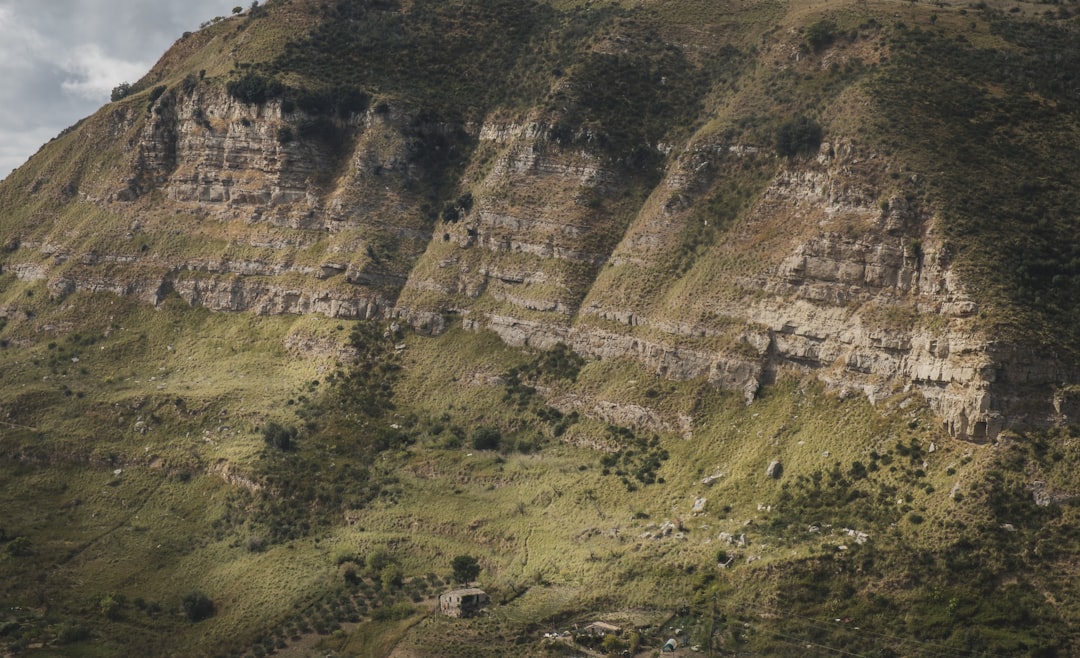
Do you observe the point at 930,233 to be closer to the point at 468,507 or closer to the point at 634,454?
the point at 634,454

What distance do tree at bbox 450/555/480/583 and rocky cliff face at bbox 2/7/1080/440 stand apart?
21.3 meters

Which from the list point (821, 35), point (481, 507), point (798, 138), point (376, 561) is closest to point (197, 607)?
point (376, 561)

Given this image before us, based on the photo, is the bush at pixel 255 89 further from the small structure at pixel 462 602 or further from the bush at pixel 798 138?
the small structure at pixel 462 602

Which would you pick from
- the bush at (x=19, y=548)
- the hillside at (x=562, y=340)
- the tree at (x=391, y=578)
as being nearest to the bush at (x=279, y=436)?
the hillside at (x=562, y=340)

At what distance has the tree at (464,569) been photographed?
8750 centimetres

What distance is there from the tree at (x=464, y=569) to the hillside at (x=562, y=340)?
986 millimetres

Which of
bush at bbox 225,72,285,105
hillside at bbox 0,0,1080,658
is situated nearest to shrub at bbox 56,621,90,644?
hillside at bbox 0,0,1080,658

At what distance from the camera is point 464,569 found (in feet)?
287

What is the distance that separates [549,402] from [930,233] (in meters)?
36.5

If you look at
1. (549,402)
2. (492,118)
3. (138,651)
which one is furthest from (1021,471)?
(492,118)

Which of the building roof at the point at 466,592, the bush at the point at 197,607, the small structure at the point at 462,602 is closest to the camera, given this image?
the small structure at the point at 462,602

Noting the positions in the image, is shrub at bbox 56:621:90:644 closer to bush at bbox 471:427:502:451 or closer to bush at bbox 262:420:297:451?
bush at bbox 262:420:297:451

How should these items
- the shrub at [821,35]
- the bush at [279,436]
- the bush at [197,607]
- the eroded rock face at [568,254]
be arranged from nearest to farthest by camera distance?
the bush at [197,607] < the eroded rock face at [568,254] < the bush at [279,436] < the shrub at [821,35]

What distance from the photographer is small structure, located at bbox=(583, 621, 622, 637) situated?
7712 centimetres
